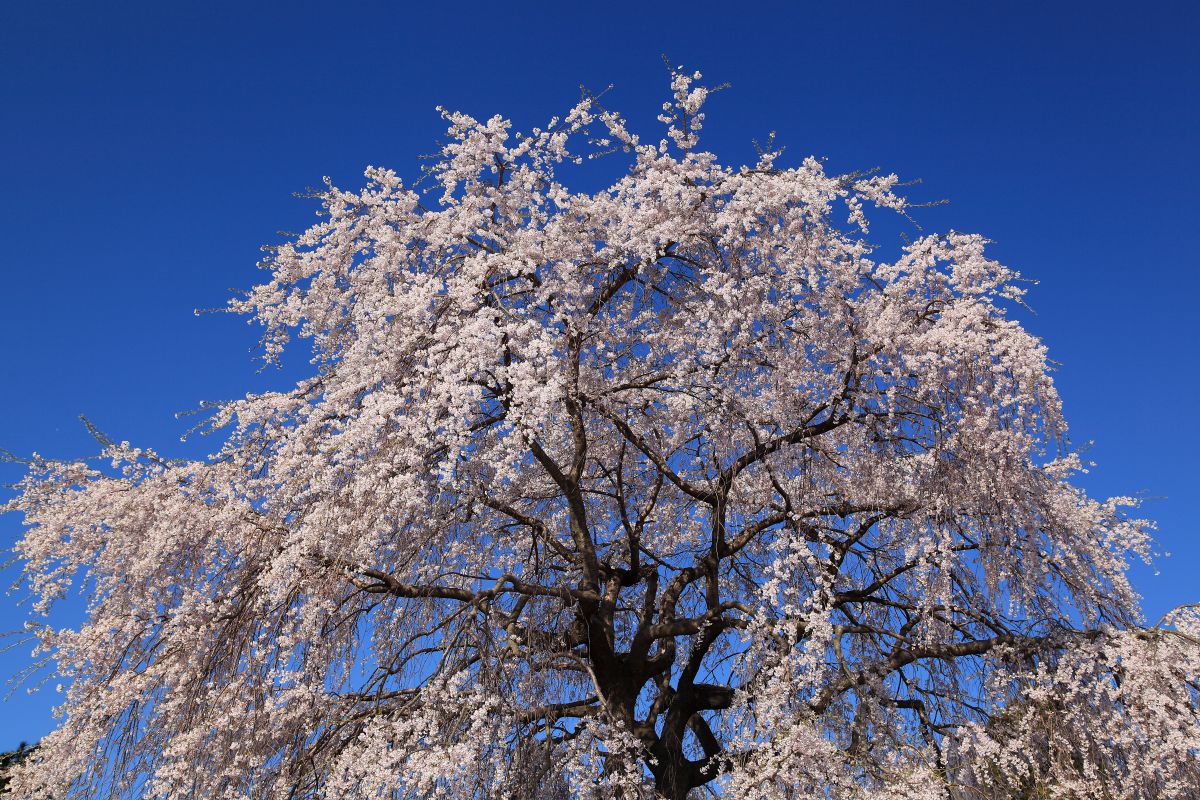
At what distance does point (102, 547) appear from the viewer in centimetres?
888

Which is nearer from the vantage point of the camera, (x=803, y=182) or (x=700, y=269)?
(x=803, y=182)

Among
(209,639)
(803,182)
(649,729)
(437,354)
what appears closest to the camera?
(437,354)

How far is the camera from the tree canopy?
22.3 ft

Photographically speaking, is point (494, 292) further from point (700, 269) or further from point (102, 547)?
point (102, 547)

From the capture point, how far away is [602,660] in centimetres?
830

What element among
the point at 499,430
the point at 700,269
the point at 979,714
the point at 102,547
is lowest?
the point at 979,714

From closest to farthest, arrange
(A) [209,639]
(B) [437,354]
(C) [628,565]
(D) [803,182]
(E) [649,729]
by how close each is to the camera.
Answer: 1. (B) [437,354]
2. (A) [209,639]
3. (D) [803,182]
4. (E) [649,729]
5. (C) [628,565]

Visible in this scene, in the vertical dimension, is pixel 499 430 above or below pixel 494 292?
below

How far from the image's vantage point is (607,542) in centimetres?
939

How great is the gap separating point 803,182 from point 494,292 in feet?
9.62

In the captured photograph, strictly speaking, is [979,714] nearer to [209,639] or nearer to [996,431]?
[996,431]

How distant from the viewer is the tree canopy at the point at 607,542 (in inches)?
268

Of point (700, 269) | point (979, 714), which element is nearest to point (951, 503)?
point (979, 714)

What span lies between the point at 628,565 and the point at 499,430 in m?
3.13
